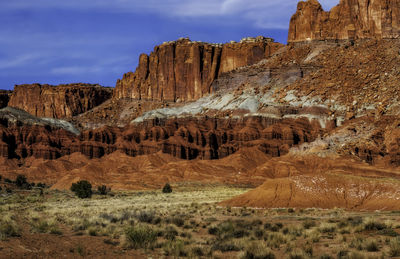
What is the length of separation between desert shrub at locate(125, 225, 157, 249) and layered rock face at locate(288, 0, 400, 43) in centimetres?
13252

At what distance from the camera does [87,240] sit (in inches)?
782

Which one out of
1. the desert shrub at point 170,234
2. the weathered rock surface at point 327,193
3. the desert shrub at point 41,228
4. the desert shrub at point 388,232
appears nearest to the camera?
the desert shrub at point 388,232

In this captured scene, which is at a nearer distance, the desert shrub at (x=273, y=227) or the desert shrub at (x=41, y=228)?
the desert shrub at (x=41, y=228)

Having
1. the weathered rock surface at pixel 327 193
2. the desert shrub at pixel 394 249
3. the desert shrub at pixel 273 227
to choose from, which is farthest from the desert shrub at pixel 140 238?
the weathered rock surface at pixel 327 193

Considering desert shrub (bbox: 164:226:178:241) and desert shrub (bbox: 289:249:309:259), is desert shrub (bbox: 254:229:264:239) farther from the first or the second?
desert shrub (bbox: 289:249:309:259)

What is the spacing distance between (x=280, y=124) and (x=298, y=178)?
8439 cm

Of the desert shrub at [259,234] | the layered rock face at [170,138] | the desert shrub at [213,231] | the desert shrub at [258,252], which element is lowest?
the desert shrub at [213,231]

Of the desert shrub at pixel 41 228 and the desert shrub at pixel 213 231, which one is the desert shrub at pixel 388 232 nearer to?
the desert shrub at pixel 213 231

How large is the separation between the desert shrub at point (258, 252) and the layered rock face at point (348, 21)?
132676 millimetres

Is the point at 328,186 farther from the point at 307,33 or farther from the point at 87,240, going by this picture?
the point at 307,33

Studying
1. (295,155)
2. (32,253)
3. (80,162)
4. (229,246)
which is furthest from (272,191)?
(80,162)

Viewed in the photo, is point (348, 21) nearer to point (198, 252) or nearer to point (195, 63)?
point (195, 63)

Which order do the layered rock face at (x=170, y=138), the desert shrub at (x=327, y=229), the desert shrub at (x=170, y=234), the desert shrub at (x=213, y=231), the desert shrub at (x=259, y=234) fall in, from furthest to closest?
the layered rock face at (x=170, y=138)
the desert shrub at (x=213, y=231)
the desert shrub at (x=327, y=229)
the desert shrub at (x=259, y=234)
the desert shrub at (x=170, y=234)

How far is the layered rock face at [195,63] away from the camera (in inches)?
7170
